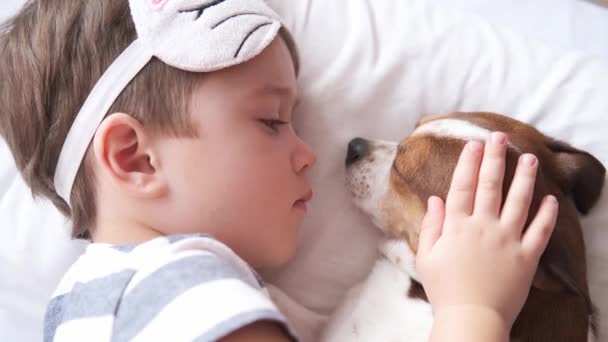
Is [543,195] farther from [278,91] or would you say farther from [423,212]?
[278,91]

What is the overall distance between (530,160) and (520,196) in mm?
76

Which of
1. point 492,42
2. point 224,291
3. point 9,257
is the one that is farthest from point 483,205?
point 9,257

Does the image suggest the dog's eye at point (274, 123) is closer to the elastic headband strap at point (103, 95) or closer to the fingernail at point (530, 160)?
the elastic headband strap at point (103, 95)

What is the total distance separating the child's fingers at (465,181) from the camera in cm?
117

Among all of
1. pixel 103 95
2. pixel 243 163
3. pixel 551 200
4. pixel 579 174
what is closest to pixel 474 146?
pixel 551 200

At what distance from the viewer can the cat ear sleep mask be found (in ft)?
3.86

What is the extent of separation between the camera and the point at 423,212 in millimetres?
1347

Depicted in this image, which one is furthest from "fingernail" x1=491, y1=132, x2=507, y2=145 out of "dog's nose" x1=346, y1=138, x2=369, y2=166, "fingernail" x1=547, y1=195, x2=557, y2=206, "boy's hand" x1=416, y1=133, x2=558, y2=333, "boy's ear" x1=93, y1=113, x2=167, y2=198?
"boy's ear" x1=93, y1=113, x2=167, y2=198

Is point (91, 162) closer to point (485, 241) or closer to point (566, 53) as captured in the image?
point (485, 241)

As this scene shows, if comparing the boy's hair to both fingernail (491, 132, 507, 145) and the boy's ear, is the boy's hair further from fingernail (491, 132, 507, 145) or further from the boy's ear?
fingernail (491, 132, 507, 145)

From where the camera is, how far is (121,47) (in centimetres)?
122

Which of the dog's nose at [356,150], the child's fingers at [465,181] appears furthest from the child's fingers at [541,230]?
the dog's nose at [356,150]

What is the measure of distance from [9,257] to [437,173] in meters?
0.98

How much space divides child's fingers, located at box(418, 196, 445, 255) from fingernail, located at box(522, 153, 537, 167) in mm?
165
